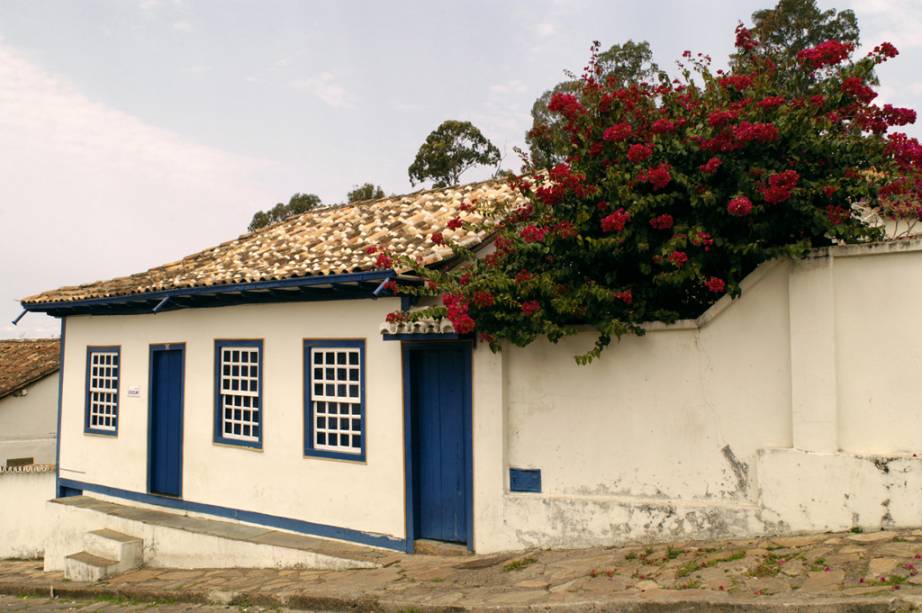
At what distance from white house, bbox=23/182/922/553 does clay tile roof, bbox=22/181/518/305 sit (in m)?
0.07

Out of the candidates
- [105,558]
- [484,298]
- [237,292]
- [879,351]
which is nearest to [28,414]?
[105,558]

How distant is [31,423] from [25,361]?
2695 mm

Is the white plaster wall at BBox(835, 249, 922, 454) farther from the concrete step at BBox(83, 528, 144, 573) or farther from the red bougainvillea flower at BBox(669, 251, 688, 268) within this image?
the concrete step at BBox(83, 528, 144, 573)

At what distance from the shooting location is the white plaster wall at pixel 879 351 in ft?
21.2

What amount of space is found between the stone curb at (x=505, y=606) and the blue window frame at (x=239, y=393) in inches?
88.3

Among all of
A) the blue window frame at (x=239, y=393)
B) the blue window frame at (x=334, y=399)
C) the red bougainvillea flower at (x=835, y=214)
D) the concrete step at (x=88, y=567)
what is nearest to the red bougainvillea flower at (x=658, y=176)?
the red bougainvillea flower at (x=835, y=214)

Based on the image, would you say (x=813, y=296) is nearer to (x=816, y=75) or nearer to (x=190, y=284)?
(x=816, y=75)

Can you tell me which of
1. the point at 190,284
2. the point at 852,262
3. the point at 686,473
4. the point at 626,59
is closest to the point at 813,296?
the point at 852,262

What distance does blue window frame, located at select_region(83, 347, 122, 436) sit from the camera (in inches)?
505

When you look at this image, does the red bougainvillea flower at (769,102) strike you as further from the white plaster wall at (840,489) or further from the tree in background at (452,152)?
the tree in background at (452,152)

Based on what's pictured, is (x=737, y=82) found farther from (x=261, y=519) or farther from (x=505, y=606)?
(x=261, y=519)

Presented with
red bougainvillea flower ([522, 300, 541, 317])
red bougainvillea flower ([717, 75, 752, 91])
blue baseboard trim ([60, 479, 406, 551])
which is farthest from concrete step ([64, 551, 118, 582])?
red bougainvillea flower ([717, 75, 752, 91])

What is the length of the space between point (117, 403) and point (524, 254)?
319 inches

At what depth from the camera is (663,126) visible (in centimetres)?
711
